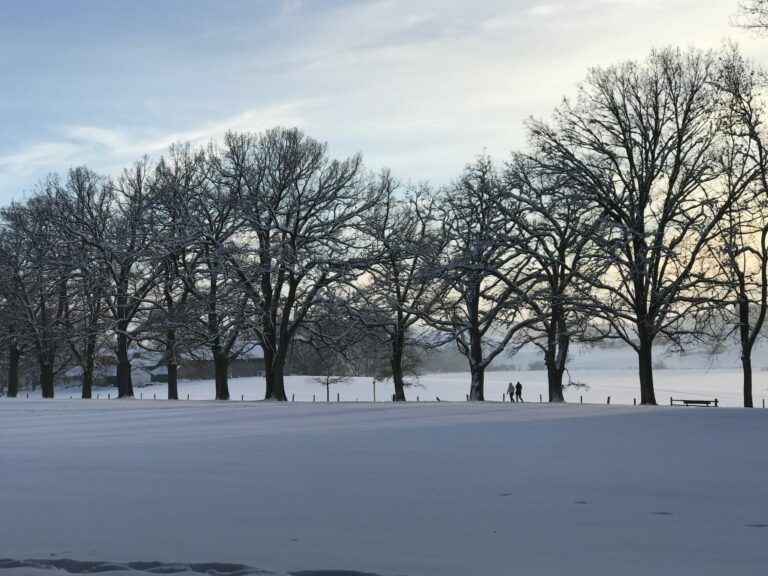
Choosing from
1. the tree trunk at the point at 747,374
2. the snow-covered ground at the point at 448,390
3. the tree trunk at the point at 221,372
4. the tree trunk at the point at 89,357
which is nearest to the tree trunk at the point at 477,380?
the tree trunk at the point at 747,374

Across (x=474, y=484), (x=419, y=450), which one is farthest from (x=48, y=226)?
(x=474, y=484)

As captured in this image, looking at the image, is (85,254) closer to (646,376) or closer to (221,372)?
(221,372)

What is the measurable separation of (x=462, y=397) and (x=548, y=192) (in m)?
43.2

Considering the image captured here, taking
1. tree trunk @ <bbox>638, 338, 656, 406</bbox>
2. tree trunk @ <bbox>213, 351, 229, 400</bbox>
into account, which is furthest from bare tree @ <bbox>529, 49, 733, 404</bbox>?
tree trunk @ <bbox>213, 351, 229, 400</bbox>

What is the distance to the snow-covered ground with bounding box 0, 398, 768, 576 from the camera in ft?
19.6

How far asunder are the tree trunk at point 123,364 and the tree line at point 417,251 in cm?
12

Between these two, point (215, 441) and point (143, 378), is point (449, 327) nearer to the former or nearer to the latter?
point (215, 441)

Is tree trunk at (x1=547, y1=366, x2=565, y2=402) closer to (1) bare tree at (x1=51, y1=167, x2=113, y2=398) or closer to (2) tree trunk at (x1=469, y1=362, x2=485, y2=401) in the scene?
(2) tree trunk at (x1=469, y1=362, x2=485, y2=401)

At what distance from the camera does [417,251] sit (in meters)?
38.3

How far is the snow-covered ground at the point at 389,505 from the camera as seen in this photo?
598 cm

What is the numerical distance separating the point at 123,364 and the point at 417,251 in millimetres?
18580

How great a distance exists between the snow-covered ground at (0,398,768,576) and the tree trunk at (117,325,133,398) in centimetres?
2927

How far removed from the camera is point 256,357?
8912 centimetres

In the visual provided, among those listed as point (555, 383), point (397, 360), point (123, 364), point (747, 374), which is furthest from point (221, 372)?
point (747, 374)
